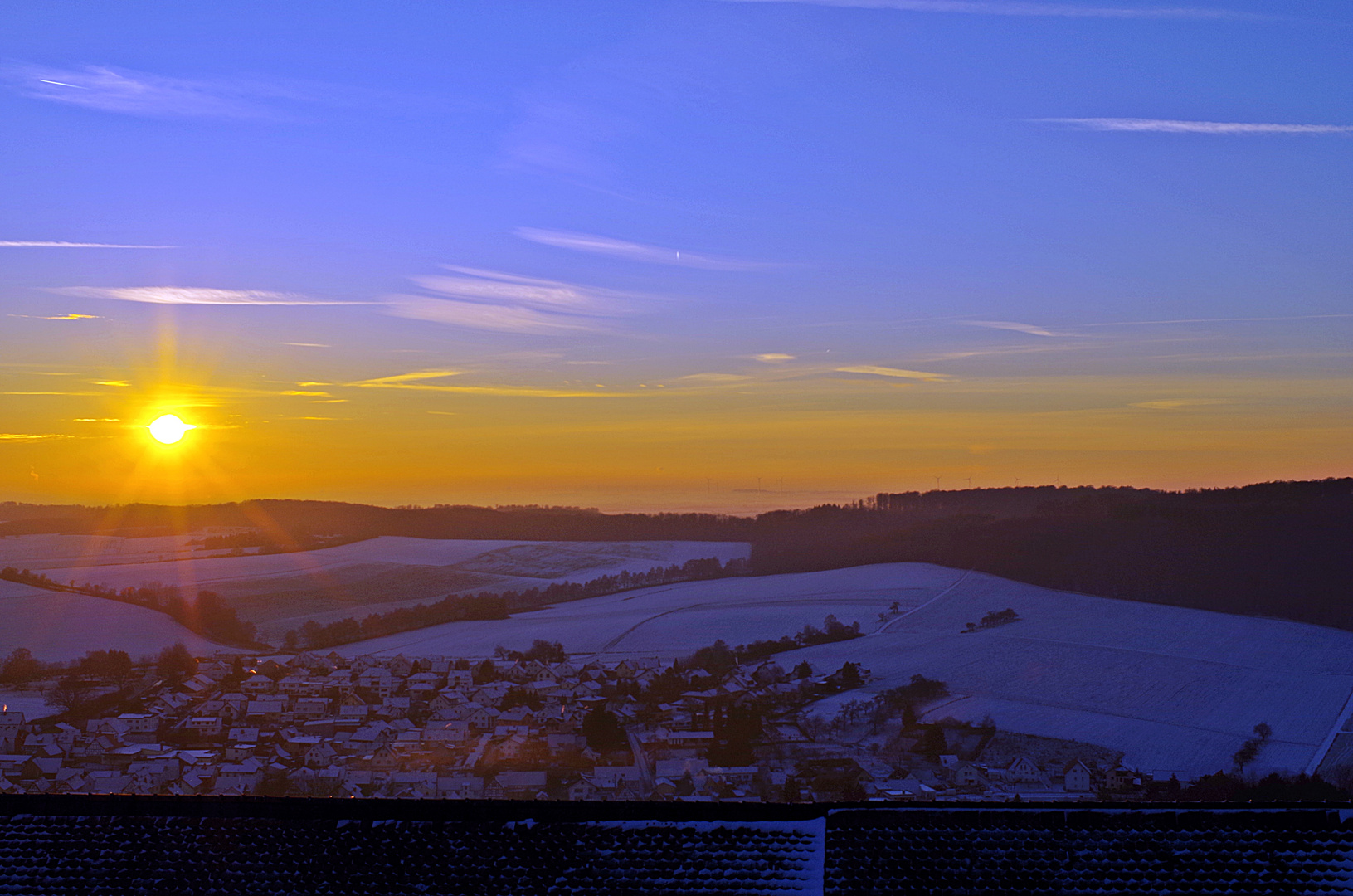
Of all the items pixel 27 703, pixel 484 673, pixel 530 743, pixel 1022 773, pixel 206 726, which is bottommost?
pixel 27 703

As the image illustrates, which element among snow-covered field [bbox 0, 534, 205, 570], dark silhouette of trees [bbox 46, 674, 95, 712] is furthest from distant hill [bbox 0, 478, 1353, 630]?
dark silhouette of trees [bbox 46, 674, 95, 712]

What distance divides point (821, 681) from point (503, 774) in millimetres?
11432

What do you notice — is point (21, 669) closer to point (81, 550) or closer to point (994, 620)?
point (81, 550)

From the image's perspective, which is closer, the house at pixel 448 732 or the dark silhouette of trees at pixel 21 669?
the house at pixel 448 732

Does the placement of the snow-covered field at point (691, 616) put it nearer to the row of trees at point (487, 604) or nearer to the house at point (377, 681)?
the row of trees at point (487, 604)

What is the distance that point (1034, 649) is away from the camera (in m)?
30.7

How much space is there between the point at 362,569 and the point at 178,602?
9.40 m

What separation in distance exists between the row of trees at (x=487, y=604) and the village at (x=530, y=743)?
22.8 feet

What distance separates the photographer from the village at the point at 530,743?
55.1ft

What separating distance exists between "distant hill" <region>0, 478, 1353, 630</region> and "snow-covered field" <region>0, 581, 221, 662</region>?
455 centimetres

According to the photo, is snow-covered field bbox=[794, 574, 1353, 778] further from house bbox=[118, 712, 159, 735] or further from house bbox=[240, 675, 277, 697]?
house bbox=[118, 712, 159, 735]

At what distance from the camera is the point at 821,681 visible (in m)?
26.5

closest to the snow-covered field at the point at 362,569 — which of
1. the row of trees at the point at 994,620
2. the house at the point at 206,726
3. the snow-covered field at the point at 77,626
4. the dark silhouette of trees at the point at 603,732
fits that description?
the snow-covered field at the point at 77,626

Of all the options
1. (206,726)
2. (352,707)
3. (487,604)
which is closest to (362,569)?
(487,604)
